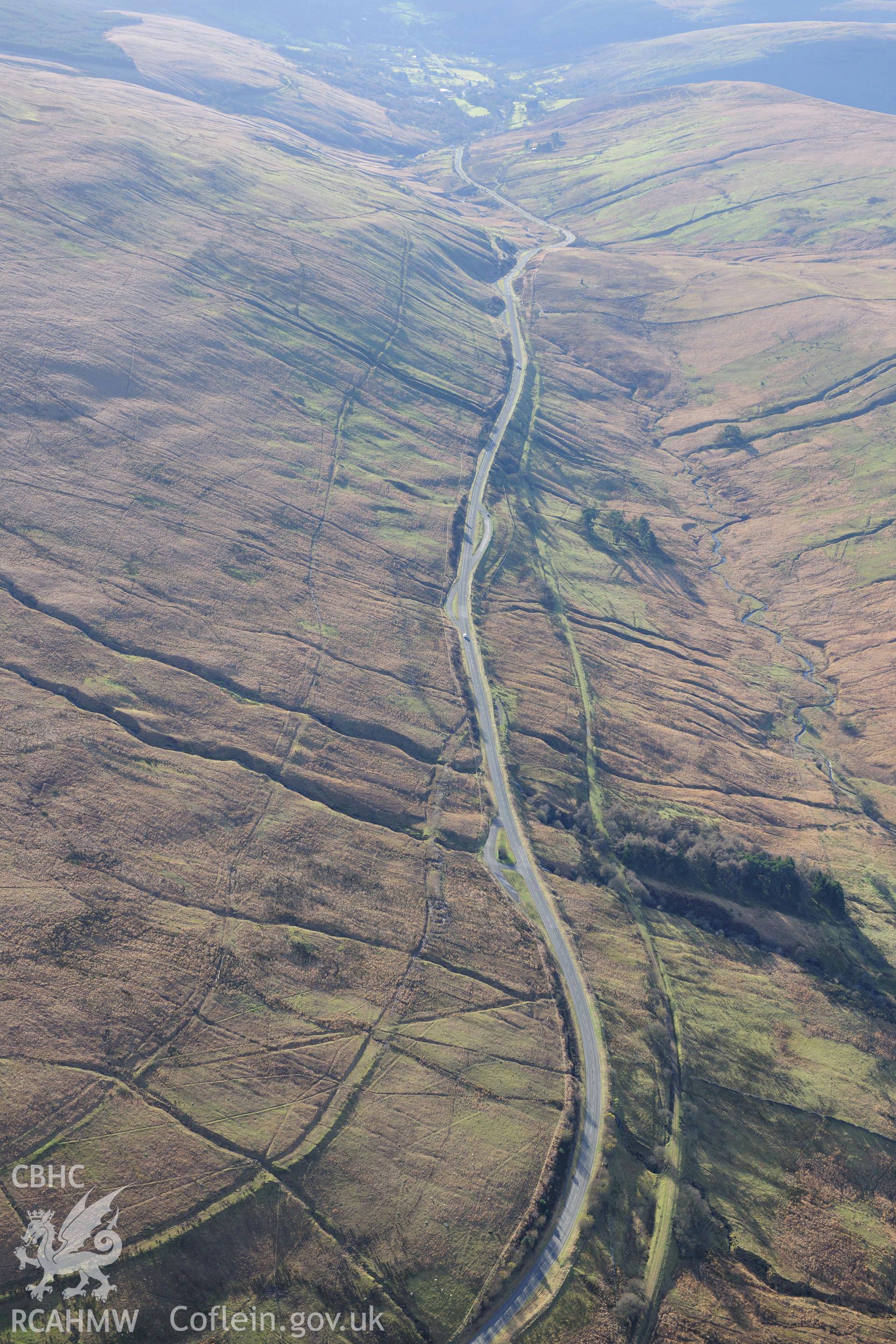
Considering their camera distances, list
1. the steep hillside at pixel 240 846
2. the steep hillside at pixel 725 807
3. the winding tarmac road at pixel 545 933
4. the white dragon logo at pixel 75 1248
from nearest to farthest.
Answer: the white dragon logo at pixel 75 1248 → the steep hillside at pixel 240 846 → the winding tarmac road at pixel 545 933 → the steep hillside at pixel 725 807

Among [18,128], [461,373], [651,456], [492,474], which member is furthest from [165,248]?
[651,456]

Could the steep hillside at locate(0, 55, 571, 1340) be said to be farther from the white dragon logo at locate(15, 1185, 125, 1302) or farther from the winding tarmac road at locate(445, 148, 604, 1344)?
the winding tarmac road at locate(445, 148, 604, 1344)

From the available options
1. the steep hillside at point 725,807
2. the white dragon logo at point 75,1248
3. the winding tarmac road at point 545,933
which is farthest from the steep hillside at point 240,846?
the steep hillside at point 725,807

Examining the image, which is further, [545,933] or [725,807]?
[725,807]

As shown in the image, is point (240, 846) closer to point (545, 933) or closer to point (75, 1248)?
point (545, 933)

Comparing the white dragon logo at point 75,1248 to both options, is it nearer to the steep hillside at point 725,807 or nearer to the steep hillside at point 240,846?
the steep hillside at point 240,846

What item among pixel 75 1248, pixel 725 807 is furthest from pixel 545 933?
pixel 75 1248
